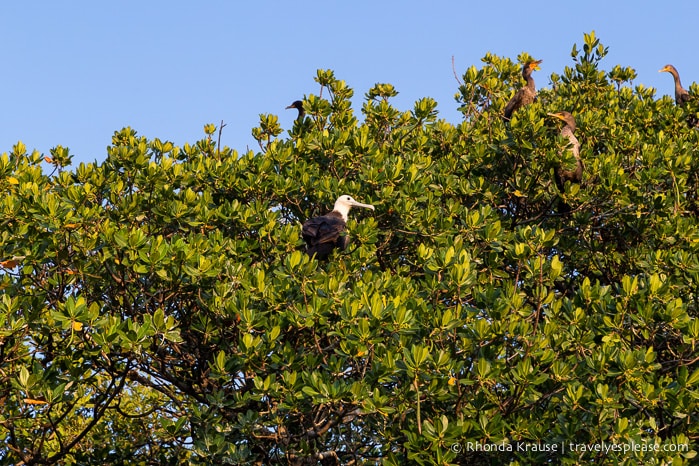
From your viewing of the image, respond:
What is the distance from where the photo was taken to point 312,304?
8.39 metres

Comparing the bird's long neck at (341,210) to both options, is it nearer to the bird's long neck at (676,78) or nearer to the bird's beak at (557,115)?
the bird's beak at (557,115)

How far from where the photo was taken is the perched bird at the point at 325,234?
9.92 m

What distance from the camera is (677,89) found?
15992 mm

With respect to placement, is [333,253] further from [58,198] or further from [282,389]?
[58,198]

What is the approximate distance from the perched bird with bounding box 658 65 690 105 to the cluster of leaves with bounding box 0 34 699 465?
71.7 inches

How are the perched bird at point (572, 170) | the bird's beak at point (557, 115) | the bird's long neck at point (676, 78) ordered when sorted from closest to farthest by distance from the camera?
the perched bird at point (572, 170) < the bird's beak at point (557, 115) < the bird's long neck at point (676, 78)

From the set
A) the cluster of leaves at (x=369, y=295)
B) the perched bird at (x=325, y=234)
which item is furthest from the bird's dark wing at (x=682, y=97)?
the perched bird at (x=325, y=234)

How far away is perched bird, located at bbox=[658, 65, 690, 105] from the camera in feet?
48.9

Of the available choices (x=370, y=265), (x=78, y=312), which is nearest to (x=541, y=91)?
(x=370, y=265)

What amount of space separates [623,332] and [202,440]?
426 centimetres

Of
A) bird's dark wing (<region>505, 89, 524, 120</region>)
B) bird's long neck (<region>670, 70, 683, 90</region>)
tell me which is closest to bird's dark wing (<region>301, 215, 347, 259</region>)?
bird's dark wing (<region>505, 89, 524, 120</region>)

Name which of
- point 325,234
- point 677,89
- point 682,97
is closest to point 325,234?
point 325,234

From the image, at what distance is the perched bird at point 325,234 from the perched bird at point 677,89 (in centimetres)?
733

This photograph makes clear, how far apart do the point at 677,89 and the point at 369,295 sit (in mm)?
10093
